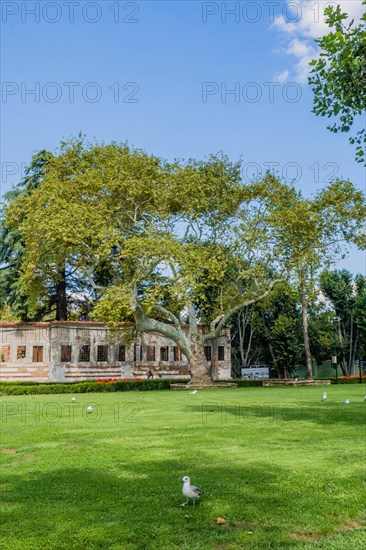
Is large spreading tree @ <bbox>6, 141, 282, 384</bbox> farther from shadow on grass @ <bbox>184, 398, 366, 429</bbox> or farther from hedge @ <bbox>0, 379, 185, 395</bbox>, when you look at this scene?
shadow on grass @ <bbox>184, 398, 366, 429</bbox>

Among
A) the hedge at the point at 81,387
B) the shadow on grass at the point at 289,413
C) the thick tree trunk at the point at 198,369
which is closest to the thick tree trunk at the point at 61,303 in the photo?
the hedge at the point at 81,387

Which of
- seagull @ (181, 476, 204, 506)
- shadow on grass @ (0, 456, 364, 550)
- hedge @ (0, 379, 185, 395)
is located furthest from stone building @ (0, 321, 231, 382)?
seagull @ (181, 476, 204, 506)

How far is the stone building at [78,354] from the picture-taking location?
4262cm

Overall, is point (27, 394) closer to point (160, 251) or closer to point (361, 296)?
point (160, 251)

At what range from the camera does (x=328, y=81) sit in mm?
12688

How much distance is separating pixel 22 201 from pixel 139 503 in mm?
35042

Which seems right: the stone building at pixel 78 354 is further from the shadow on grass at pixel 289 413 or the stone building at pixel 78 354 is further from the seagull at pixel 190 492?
the seagull at pixel 190 492

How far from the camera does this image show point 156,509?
591 centimetres

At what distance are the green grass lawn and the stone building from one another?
27.1 metres

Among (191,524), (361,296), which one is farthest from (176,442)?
(361,296)

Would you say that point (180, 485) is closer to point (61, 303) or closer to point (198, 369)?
point (198, 369)

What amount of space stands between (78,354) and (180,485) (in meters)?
38.6

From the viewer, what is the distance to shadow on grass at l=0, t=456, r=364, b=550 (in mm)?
5062

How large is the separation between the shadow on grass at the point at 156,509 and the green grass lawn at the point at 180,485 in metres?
0.01
